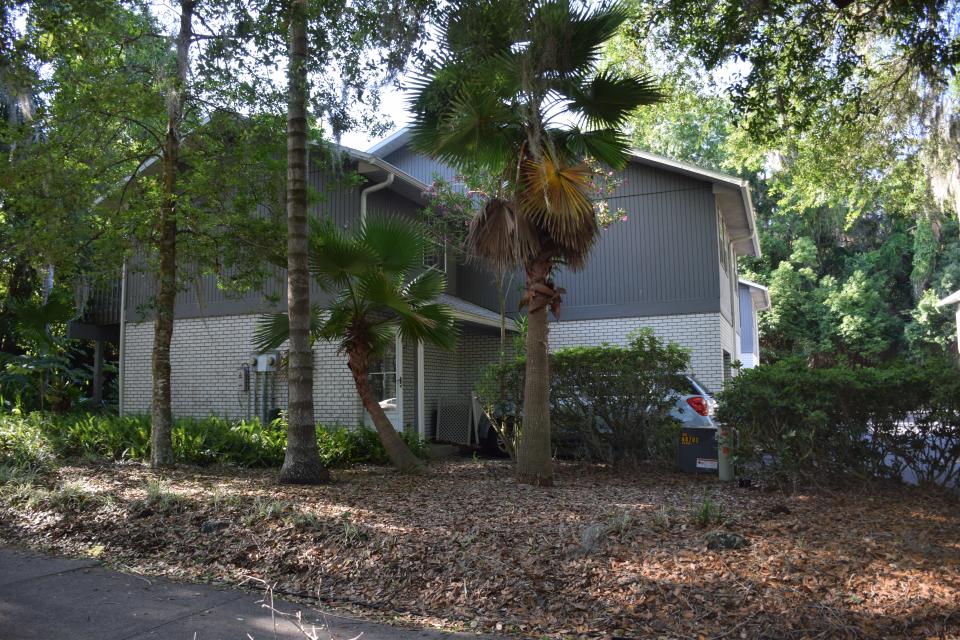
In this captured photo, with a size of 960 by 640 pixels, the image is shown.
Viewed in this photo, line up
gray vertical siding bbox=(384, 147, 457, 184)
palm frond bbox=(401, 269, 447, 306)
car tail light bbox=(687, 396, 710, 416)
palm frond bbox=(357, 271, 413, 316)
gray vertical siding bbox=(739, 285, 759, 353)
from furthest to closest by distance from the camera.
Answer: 1. gray vertical siding bbox=(739, 285, 759, 353)
2. gray vertical siding bbox=(384, 147, 457, 184)
3. car tail light bbox=(687, 396, 710, 416)
4. palm frond bbox=(401, 269, 447, 306)
5. palm frond bbox=(357, 271, 413, 316)

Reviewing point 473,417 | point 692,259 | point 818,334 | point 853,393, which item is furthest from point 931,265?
point 853,393

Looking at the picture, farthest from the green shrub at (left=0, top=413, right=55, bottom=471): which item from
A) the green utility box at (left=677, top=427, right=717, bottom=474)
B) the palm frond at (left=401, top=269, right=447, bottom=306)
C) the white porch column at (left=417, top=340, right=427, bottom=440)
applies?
the green utility box at (left=677, top=427, right=717, bottom=474)

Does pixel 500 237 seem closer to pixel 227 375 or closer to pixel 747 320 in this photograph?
pixel 227 375

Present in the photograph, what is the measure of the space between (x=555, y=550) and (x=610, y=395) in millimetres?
5282

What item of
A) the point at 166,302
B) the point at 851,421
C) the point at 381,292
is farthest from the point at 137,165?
the point at 851,421

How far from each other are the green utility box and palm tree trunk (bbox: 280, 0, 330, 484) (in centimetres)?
486

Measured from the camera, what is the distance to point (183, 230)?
1012 centimetres

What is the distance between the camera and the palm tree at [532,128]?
7.59 m

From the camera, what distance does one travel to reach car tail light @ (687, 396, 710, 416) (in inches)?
403

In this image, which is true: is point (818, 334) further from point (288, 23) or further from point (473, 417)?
point (288, 23)

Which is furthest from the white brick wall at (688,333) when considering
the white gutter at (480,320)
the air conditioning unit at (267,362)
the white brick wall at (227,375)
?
the air conditioning unit at (267,362)

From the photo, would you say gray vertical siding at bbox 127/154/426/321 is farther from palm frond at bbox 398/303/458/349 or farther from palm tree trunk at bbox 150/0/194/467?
palm frond at bbox 398/303/458/349

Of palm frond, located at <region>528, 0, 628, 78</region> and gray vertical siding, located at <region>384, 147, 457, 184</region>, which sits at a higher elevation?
gray vertical siding, located at <region>384, 147, 457, 184</region>

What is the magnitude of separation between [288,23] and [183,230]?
365 cm
